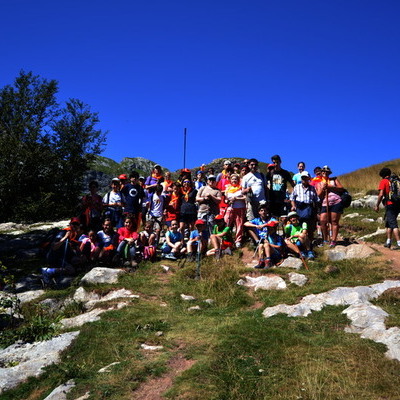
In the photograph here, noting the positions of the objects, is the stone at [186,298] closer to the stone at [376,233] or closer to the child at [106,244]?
the child at [106,244]

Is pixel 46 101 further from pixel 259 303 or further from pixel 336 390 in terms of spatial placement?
pixel 336 390

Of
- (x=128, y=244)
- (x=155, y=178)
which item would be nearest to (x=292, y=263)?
(x=128, y=244)

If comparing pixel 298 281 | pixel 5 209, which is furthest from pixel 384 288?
pixel 5 209

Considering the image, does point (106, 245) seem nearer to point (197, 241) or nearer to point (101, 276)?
point (101, 276)

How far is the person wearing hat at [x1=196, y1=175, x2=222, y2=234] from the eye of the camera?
12062mm

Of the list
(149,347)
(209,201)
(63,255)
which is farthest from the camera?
(209,201)

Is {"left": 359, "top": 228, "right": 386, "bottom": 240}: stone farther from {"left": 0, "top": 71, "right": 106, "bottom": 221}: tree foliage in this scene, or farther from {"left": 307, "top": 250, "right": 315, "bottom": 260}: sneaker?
{"left": 0, "top": 71, "right": 106, "bottom": 221}: tree foliage

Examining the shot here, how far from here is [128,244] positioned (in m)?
11.1

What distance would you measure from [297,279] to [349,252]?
2407 mm

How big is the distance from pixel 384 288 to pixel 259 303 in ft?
7.94

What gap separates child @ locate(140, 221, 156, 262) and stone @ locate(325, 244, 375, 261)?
4823 millimetres

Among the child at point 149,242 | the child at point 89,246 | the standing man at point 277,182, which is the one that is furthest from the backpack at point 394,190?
the child at point 89,246

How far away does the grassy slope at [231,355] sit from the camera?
15.0ft

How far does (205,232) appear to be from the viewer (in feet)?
38.3
